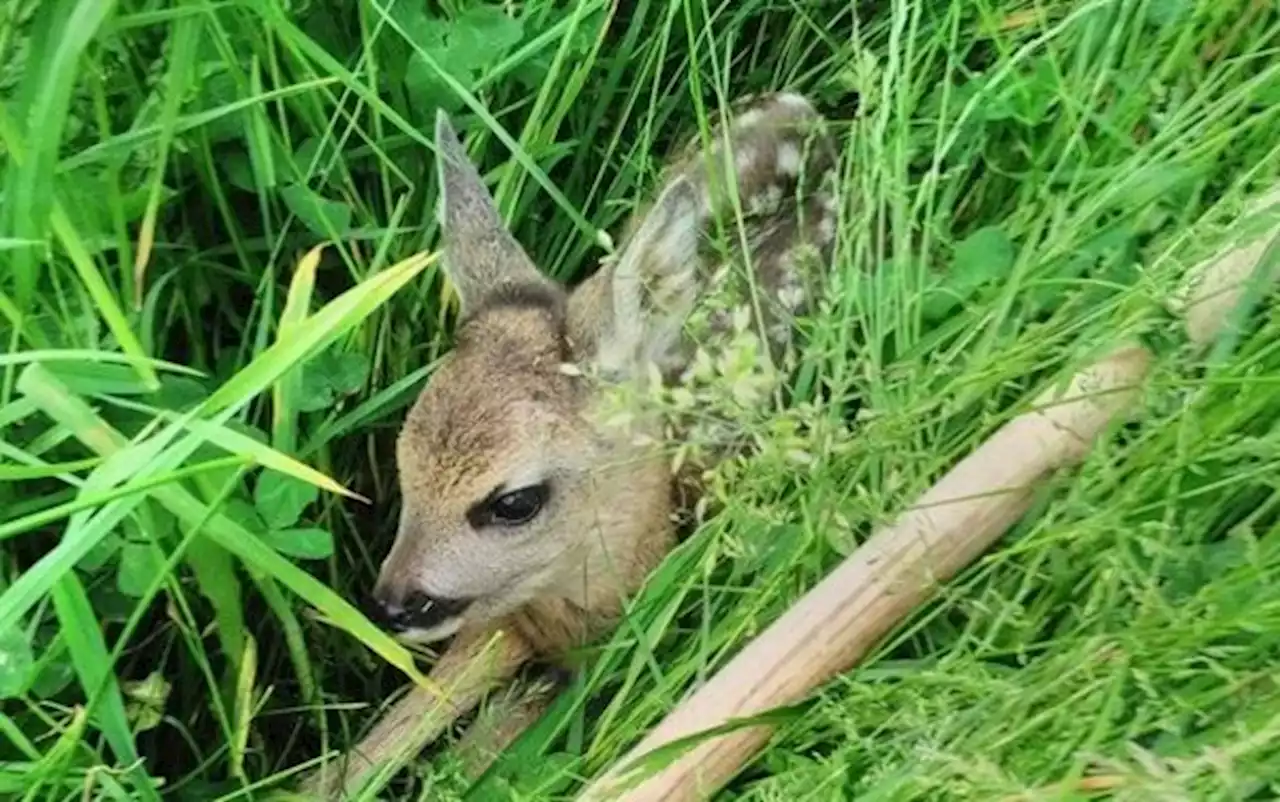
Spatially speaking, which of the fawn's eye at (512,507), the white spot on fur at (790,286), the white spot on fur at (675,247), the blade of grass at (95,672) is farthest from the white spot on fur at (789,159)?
the blade of grass at (95,672)

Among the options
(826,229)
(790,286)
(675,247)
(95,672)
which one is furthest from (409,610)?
(826,229)

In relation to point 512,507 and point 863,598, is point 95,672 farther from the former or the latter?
point 863,598

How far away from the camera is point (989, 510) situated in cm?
201

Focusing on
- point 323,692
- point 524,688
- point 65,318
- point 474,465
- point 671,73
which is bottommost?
point 524,688

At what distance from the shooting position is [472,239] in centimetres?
244

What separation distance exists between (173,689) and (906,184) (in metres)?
1.07

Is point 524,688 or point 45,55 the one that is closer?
point 45,55

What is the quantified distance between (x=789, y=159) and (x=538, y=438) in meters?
0.57

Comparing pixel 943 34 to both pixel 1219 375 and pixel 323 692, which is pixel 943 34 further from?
pixel 323 692

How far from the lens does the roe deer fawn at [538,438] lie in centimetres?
233

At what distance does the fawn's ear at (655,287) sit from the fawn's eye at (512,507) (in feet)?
0.57

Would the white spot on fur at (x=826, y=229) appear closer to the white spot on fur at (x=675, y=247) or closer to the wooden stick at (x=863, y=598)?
the white spot on fur at (x=675, y=247)

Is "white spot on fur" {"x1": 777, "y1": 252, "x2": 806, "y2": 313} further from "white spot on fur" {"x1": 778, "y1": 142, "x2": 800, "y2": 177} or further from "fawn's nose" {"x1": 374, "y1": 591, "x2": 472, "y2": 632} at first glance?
"fawn's nose" {"x1": 374, "y1": 591, "x2": 472, "y2": 632}

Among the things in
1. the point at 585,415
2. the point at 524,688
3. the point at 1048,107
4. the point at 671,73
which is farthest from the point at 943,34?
the point at 524,688
